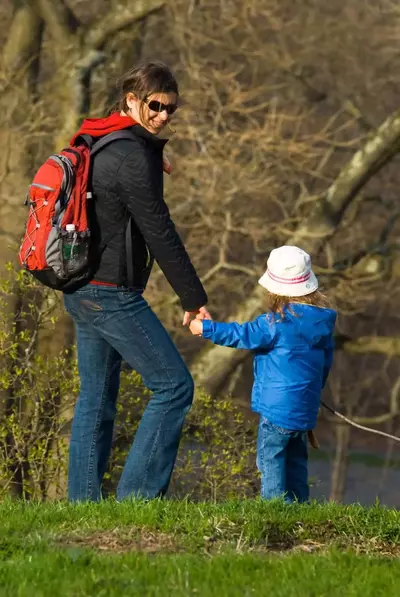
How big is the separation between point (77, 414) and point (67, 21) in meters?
8.16

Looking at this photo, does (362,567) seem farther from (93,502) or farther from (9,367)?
(9,367)

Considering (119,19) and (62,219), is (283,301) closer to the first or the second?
(62,219)

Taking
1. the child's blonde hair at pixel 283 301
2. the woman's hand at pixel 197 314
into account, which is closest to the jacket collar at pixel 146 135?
the woman's hand at pixel 197 314

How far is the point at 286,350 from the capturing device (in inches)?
231

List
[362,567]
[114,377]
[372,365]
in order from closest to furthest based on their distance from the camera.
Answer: [362,567], [114,377], [372,365]

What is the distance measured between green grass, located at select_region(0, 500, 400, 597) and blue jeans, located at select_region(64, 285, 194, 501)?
13.3 inches

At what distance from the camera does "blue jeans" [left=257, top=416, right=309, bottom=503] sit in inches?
233

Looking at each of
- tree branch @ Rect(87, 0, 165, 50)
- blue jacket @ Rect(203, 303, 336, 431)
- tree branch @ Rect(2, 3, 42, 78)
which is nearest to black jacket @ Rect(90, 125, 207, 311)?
blue jacket @ Rect(203, 303, 336, 431)

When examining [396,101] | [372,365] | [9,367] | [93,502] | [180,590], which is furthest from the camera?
[372,365]

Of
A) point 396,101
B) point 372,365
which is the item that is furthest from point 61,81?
point 372,365

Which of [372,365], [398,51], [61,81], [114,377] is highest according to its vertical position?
[398,51]

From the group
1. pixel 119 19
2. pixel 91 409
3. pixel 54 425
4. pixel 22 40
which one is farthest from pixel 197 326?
pixel 22 40

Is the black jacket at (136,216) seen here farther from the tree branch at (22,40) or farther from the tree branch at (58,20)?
the tree branch at (58,20)

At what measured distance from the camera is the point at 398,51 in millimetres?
15195
